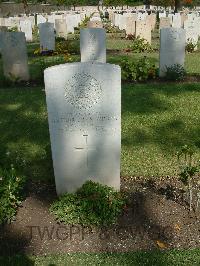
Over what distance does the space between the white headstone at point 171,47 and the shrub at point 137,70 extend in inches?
14.4

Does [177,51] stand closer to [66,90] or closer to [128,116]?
[128,116]

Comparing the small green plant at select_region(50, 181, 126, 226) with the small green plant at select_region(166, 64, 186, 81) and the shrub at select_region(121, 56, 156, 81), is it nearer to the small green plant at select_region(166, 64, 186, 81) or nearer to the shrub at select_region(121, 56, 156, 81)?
the shrub at select_region(121, 56, 156, 81)

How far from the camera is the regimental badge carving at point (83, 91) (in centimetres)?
405

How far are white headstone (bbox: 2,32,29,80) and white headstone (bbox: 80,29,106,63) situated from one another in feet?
5.57

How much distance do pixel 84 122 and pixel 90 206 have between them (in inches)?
37.6

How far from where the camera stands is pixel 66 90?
4070 millimetres

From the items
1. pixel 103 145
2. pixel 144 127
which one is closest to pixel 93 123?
pixel 103 145

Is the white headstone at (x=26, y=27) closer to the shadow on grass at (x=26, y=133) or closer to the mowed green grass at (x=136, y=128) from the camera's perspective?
the mowed green grass at (x=136, y=128)

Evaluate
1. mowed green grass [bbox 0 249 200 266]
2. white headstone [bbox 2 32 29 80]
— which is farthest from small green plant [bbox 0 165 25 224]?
white headstone [bbox 2 32 29 80]

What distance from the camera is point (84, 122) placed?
4.22 metres

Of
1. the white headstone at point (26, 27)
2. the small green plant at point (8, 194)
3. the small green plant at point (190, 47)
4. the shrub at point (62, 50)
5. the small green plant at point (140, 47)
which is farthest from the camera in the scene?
the white headstone at point (26, 27)

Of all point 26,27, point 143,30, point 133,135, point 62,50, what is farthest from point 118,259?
point 26,27

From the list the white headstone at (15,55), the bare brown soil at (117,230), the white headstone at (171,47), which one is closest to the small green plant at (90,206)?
the bare brown soil at (117,230)

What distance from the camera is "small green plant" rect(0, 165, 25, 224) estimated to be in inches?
164
